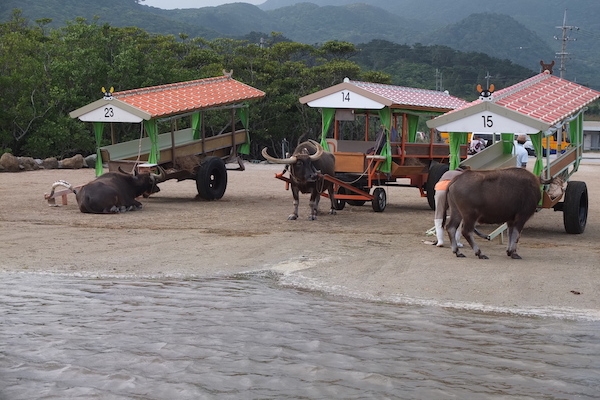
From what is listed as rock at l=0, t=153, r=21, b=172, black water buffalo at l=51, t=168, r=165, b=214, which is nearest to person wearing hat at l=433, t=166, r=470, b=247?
black water buffalo at l=51, t=168, r=165, b=214

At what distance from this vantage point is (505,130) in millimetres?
12484

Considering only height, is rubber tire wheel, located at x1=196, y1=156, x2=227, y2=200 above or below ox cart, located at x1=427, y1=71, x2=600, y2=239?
below

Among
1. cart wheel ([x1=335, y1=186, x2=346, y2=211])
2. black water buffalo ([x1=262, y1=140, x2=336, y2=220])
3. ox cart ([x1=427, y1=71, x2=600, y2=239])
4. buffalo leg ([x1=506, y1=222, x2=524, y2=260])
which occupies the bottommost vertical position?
cart wheel ([x1=335, y1=186, x2=346, y2=211])

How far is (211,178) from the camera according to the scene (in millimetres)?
19641

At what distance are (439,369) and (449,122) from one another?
22.0ft

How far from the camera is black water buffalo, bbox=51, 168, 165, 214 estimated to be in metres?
16.1

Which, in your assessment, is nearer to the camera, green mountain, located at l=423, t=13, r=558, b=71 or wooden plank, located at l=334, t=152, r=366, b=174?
wooden plank, located at l=334, t=152, r=366, b=174

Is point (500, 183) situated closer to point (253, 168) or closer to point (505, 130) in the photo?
point (505, 130)

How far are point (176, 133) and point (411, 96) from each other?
5533 millimetres

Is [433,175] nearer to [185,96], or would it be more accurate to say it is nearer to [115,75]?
[185,96]

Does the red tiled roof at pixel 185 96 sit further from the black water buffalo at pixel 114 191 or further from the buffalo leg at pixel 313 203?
the buffalo leg at pixel 313 203

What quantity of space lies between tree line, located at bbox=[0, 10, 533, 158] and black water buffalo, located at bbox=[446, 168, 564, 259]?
16.4m

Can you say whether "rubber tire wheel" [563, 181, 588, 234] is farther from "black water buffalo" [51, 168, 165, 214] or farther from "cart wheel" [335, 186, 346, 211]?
"black water buffalo" [51, 168, 165, 214]

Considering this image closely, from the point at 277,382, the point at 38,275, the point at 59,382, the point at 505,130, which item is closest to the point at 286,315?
the point at 277,382
